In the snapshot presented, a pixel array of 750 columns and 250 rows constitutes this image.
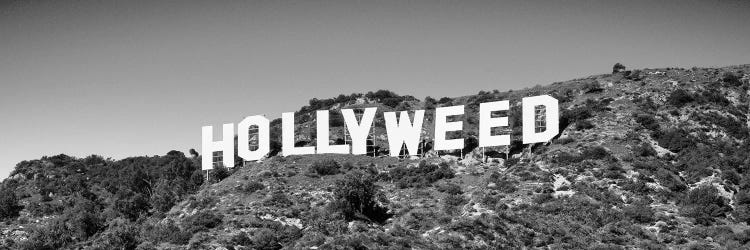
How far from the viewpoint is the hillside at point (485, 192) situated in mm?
49500

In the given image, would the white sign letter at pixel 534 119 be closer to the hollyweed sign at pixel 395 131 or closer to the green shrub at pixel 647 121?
the hollyweed sign at pixel 395 131

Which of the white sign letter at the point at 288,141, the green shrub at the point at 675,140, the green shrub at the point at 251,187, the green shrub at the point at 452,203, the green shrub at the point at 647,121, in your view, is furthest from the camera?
the white sign letter at the point at 288,141

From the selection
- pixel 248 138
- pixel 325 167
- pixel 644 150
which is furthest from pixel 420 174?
pixel 644 150

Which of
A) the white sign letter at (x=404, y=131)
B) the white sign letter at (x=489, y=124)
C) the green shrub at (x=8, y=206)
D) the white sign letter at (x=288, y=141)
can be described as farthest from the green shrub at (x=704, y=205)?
the green shrub at (x=8, y=206)

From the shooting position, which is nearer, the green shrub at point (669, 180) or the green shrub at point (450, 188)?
the green shrub at point (669, 180)

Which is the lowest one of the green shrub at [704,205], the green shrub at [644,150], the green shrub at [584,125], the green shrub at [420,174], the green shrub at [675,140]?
the green shrub at [704,205]

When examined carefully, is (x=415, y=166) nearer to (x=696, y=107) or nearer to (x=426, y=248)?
(x=426, y=248)

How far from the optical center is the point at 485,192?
60031 millimetres

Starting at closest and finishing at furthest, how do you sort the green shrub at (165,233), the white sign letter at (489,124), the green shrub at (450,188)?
the green shrub at (165,233)
the green shrub at (450,188)
the white sign letter at (489,124)

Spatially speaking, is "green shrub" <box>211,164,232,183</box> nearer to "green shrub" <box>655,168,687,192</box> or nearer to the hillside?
the hillside

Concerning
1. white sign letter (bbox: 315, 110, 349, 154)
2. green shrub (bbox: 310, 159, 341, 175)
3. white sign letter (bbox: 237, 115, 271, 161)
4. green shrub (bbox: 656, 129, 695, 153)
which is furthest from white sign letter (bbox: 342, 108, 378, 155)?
green shrub (bbox: 656, 129, 695, 153)

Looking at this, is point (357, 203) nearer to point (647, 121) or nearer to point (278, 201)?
point (278, 201)

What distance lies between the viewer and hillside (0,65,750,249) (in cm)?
4950

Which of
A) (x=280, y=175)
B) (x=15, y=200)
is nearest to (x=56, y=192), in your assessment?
(x=15, y=200)
